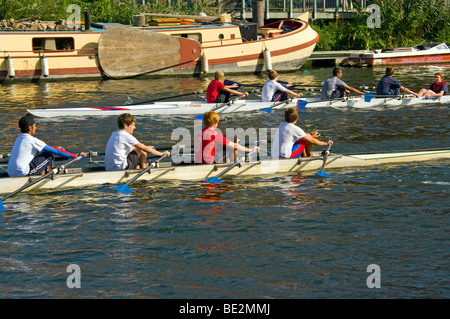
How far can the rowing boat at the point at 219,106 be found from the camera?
22406 mm

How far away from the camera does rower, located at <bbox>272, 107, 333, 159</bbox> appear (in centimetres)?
1484

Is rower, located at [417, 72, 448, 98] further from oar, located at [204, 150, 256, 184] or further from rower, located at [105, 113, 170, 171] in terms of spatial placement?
rower, located at [105, 113, 170, 171]

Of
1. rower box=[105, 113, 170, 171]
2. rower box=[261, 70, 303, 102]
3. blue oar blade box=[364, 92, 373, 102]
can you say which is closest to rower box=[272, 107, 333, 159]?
rower box=[105, 113, 170, 171]

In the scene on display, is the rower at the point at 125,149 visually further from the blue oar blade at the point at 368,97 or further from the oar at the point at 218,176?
the blue oar blade at the point at 368,97

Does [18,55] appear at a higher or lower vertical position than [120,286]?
higher

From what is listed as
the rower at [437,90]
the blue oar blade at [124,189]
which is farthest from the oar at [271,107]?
the blue oar blade at [124,189]

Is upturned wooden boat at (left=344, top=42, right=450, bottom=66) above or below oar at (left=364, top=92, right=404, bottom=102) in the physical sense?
above

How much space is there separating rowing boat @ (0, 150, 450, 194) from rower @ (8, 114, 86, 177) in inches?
9.8

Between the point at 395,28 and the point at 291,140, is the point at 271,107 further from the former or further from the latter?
the point at 395,28

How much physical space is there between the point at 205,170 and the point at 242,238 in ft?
11.4

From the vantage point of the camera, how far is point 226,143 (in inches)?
574

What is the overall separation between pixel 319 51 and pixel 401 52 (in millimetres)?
4665
